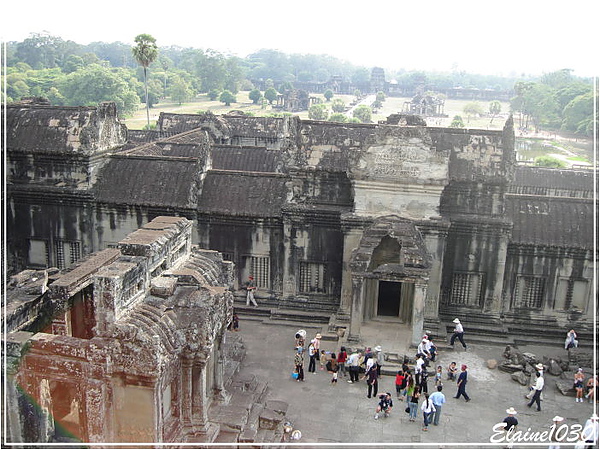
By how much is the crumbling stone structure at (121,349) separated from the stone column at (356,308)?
517cm

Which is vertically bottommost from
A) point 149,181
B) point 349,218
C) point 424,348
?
point 424,348

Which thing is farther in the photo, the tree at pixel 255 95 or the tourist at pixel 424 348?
the tree at pixel 255 95

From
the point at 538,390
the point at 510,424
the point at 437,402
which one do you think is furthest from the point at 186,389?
the point at 538,390

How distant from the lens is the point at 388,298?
22516 mm

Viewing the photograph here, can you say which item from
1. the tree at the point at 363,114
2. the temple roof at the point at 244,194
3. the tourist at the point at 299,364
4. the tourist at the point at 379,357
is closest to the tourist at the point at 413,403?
the tourist at the point at 379,357

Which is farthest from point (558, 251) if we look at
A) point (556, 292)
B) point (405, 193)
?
point (405, 193)

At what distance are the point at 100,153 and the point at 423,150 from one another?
12.3m

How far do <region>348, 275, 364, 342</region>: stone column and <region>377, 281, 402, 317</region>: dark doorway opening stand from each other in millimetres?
1974

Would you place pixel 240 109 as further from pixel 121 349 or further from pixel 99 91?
pixel 121 349

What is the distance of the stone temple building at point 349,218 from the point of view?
21.0 metres

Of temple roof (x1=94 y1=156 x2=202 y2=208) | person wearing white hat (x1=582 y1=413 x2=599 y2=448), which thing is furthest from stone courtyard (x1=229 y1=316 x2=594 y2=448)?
temple roof (x1=94 y1=156 x2=202 y2=208)

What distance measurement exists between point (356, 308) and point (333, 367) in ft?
7.17

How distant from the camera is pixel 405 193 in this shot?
69.2ft

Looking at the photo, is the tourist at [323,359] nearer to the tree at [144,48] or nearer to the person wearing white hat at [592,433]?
the person wearing white hat at [592,433]
